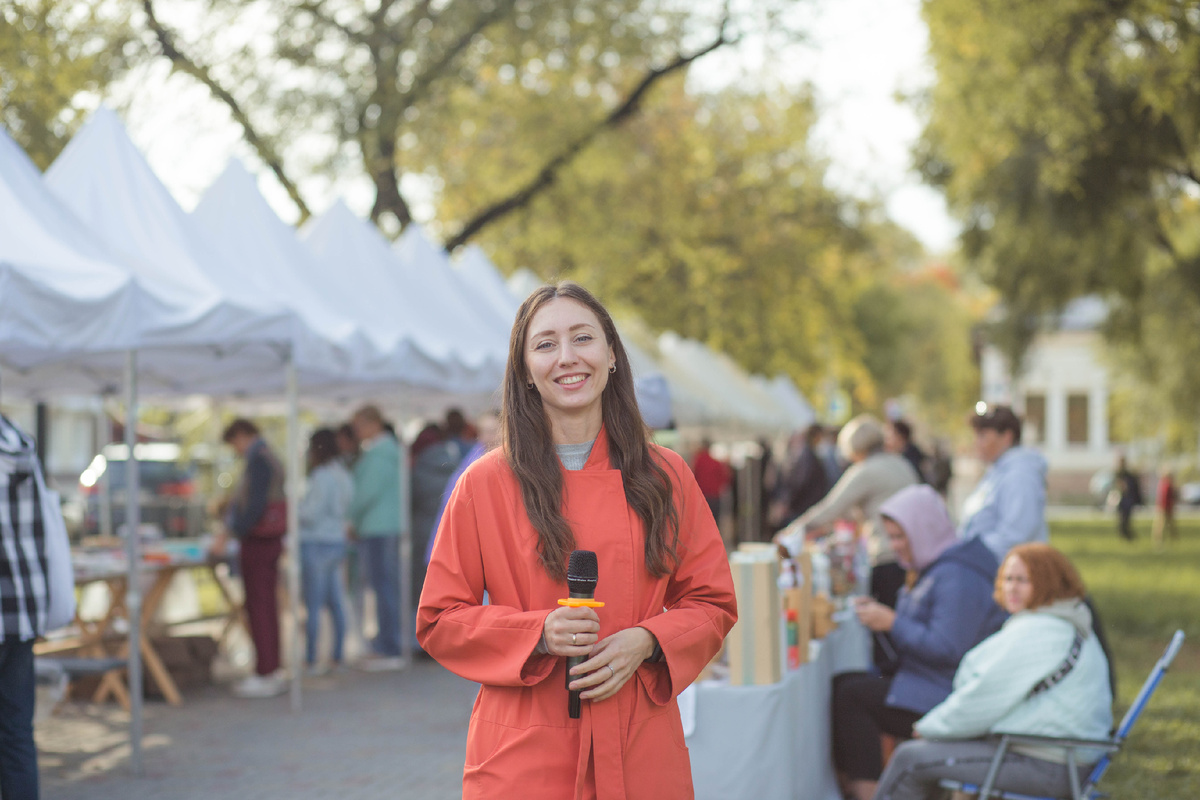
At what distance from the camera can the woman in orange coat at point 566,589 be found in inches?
98.6

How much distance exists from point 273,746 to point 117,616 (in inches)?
86.0

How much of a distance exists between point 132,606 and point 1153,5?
9.10 m

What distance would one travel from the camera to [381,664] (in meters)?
11.1

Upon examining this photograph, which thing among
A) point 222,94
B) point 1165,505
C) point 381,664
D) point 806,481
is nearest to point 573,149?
point 222,94

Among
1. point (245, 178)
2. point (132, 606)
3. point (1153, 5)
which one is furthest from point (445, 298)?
point (1153, 5)

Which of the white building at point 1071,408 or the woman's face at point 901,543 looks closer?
the woman's face at point 901,543

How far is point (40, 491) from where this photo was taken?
4949 millimetres

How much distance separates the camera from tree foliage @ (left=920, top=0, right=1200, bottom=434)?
12055mm

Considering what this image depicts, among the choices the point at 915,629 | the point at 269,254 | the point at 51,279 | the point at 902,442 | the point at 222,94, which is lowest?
the point at 915,629

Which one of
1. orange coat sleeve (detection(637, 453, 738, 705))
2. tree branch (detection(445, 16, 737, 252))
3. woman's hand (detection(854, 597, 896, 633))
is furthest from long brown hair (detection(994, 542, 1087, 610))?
tree branch (detection(445, 16, 737, 252))

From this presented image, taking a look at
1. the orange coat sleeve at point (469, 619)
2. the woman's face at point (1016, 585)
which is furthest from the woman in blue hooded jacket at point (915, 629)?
the orange coat sleeve at point (469, 619)

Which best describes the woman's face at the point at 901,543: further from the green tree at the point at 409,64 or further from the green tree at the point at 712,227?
the green tree at the point at 712,227

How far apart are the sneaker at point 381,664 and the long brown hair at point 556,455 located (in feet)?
28.5

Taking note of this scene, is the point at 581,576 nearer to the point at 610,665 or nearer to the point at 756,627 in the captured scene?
the point at 610,665
